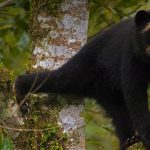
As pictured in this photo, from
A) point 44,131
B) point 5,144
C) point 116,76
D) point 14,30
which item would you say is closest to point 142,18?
point 116,76

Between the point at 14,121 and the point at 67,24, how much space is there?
120cm

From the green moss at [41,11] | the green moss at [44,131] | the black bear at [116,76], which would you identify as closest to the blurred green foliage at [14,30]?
the black bear at [116,76]

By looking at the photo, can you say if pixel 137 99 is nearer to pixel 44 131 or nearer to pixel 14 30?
pixel 44 131

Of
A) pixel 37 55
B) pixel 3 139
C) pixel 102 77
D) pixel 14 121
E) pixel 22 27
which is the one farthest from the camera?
pixel 22 27

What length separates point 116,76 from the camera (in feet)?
18.7

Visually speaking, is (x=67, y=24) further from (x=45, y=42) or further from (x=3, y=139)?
(x=3, y=139)

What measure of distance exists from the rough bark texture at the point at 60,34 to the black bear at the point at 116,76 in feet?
0.61

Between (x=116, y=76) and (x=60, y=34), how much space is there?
28.0 inches

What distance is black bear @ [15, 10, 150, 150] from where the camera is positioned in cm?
537

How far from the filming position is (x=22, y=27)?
7.04 m

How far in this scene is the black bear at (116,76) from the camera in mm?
5371

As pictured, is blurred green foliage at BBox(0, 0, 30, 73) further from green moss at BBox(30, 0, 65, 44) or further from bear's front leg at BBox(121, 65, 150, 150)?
bear's front leg at BBox(121, 65, 150, 150)

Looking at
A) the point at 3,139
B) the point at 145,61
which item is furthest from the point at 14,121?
the point at 145,61

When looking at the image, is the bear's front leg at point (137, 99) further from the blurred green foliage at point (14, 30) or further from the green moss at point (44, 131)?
the blurred green foliage at point (14, 30)
